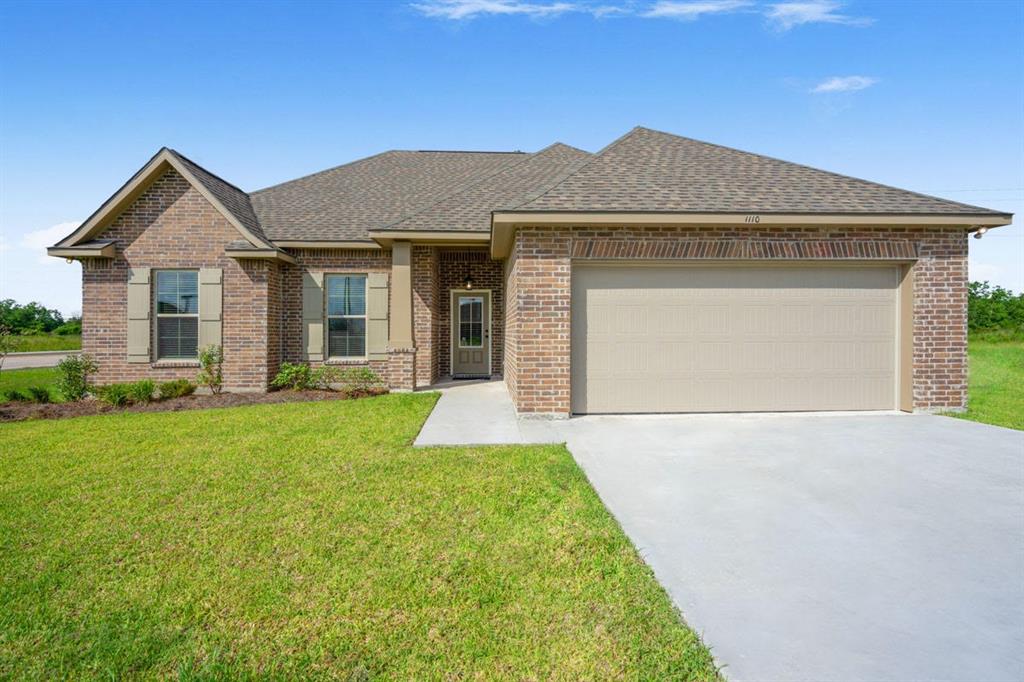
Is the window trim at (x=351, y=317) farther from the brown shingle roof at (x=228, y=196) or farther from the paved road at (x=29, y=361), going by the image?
the paved road at (x=29, y=361)

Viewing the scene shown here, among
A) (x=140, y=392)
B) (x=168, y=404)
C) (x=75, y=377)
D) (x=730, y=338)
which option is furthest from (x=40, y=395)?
(x=730, y=338)

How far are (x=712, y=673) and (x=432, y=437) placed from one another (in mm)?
4905

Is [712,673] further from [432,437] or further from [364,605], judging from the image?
[432,437]

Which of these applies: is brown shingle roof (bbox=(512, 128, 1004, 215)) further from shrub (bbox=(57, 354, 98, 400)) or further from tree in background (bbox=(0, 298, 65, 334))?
tree in background (bbox=(0, 298, 65, 334))

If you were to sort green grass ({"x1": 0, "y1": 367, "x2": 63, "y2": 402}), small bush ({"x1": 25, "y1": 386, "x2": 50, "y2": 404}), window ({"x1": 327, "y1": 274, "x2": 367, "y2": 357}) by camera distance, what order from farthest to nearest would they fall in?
1. green grass ({"x1": 0, "y1": 367, "x2": 63, "y2": 402})
2. window ({"x1": 327, "y1": 274, "x2": 367, "y2": 357})
3. small bush ({"x1": 25, "y1": 386, "x2": 50, "y2": 404})

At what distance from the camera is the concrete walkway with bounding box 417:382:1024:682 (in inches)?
101

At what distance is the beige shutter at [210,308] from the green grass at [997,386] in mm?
14076

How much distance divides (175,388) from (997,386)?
18097mm

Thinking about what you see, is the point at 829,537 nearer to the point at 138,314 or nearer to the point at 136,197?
the point at 138,314

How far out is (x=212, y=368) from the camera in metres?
11.2

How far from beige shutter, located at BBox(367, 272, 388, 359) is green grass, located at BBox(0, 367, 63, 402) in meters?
6.96

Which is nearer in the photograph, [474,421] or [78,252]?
[474,421]

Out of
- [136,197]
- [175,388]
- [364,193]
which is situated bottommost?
[175,388]

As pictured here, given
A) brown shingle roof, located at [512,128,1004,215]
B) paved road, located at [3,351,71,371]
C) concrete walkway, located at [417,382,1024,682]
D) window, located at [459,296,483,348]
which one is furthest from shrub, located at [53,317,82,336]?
concrete walkway, located at [417,382,1024,682]
